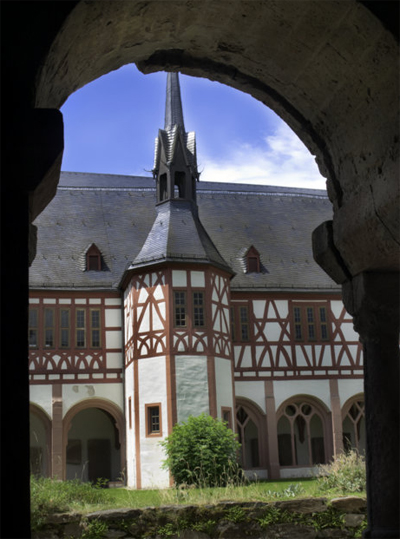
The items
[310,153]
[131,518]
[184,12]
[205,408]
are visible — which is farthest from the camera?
[205,408]

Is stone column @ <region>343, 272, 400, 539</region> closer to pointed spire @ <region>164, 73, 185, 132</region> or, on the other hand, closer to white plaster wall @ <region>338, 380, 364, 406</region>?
white plaster wall @ <region>338, 380, 364, 406</region>

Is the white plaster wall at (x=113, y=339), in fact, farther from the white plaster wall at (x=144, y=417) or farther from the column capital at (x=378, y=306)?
the column capital at (x=378, y=306)

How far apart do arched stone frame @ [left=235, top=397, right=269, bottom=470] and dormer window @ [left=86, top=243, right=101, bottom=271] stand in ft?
22.3

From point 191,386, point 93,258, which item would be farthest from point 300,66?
Answer: point 93,258

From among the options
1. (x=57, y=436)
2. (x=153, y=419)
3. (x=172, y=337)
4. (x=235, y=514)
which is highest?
(x=172, y=337)

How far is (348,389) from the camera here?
24.6m

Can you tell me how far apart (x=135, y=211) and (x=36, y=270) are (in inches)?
198

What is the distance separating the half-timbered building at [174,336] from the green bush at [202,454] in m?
2.72

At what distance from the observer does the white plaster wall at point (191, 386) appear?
68.0ft

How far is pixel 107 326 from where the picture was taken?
23.9 m

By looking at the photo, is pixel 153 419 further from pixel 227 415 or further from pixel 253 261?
pixel 253 261

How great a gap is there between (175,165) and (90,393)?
8.29 m

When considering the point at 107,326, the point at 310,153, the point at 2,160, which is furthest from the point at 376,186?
the point at 107,326

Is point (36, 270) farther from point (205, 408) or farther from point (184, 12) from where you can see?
point (184, 12)
